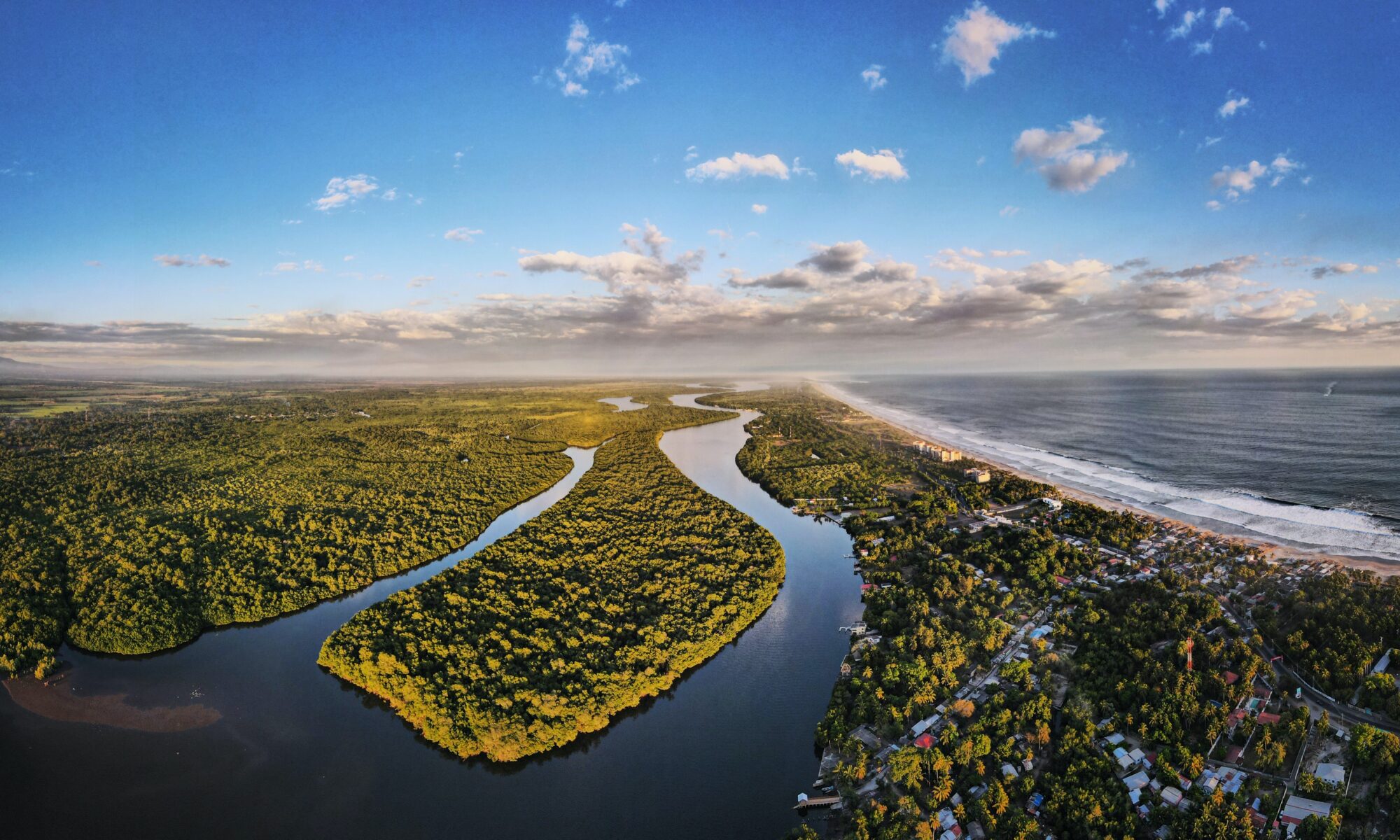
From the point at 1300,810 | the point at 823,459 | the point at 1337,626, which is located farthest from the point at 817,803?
the point at 823,459

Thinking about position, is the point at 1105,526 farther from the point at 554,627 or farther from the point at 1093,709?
the point at 554,627

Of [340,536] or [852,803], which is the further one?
[340,536]

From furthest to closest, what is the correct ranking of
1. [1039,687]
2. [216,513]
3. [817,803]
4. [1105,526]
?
[216,513]
[1105,526]
[1039,687]
[817,803]

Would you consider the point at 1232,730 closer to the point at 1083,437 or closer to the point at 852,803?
the point at 852,803

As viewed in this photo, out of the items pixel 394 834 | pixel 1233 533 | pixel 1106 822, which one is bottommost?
pixel 394 834

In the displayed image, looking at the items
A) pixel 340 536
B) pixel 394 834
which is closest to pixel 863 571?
pixel 394 834

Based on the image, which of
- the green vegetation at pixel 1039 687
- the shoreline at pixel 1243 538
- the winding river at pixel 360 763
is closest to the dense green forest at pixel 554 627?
the winding river at pixel 360 763

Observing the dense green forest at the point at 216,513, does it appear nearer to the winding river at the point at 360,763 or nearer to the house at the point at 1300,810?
the winding river at the point at 360,763
